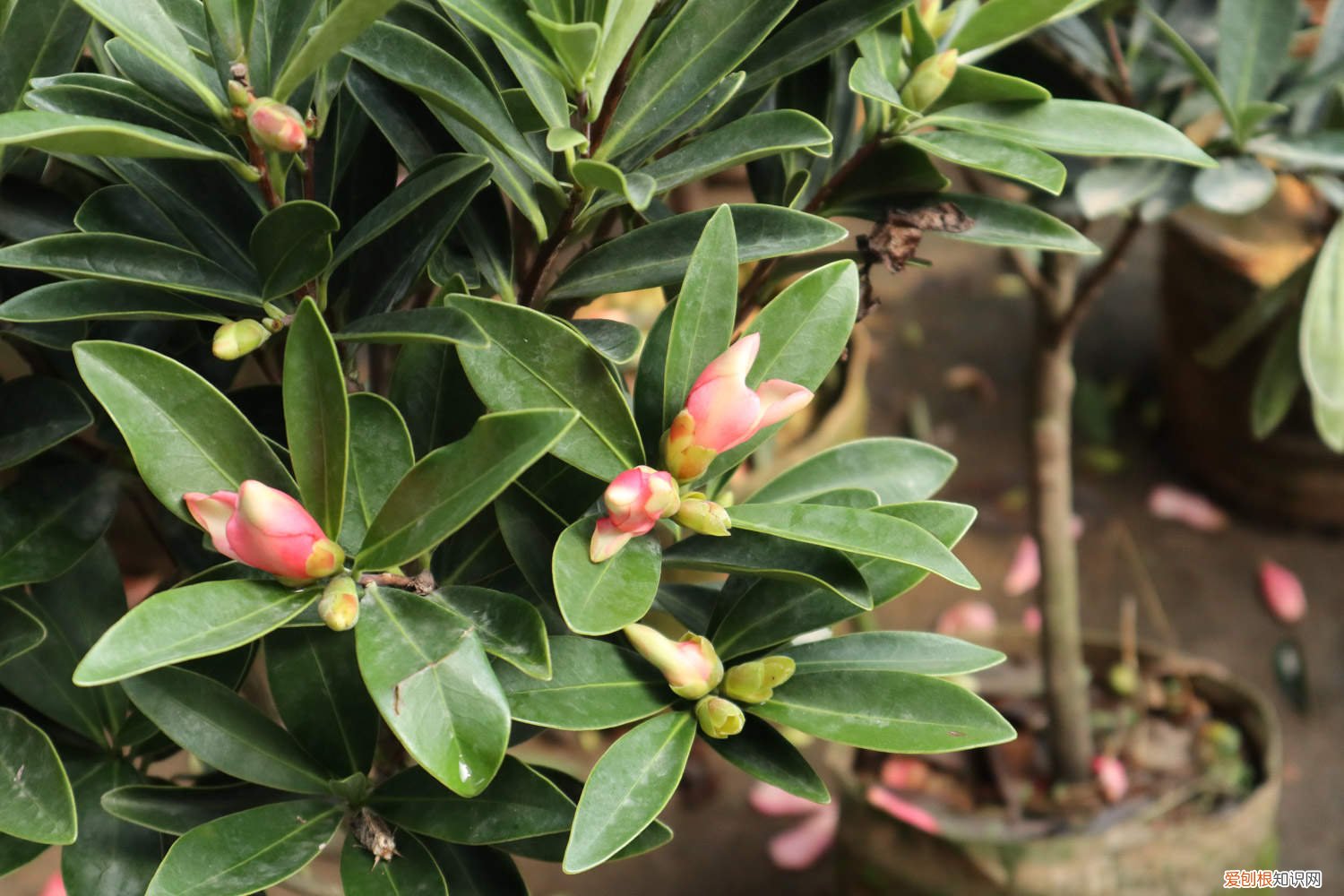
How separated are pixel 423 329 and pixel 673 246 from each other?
129mm

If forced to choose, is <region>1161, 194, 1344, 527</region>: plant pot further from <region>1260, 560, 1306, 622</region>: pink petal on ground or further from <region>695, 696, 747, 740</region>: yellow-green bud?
<region>695, 696, 747, 740</region>: yellow-green bud

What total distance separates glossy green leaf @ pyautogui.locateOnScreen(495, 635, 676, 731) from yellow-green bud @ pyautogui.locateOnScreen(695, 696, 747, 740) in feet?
0.06

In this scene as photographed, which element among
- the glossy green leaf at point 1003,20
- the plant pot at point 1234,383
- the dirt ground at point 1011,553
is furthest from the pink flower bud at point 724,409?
the plant pot at point 1234,383

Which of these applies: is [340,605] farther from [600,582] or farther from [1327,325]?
[1327,325]

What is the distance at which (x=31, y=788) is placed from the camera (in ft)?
1.52

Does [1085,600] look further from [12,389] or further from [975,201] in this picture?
[12,389]

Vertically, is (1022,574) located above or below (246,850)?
below

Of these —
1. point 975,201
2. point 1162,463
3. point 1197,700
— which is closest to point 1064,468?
point 1197,700

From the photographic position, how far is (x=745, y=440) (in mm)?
472

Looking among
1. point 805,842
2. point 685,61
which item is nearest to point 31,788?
point 685,61

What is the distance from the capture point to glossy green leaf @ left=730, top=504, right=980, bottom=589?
1.35ft

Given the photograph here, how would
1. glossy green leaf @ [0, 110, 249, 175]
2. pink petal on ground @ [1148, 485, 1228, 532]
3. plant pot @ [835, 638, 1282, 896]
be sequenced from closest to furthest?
glossy green leaf @ [0, 110, 249, 175] → plant pot @ [835, 638, 1282, 896] → pink petal on ground @ [1148, 485, 1228, 532]

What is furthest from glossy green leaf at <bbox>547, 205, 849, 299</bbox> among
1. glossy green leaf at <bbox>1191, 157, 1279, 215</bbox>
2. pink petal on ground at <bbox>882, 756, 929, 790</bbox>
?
pink petal on ground at <bbox>882, 756, 929, 790</bbox>

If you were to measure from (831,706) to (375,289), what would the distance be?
26cm
